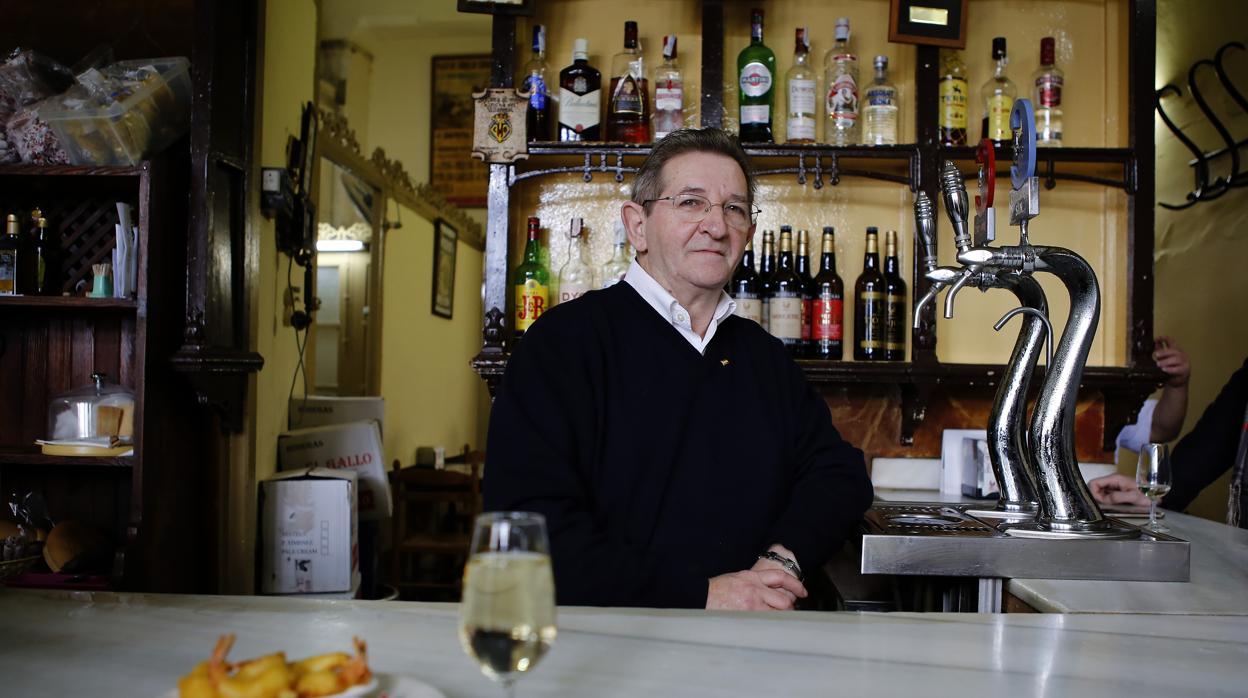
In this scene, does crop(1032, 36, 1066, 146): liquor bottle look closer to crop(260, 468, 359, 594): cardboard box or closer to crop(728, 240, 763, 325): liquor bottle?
crop(728, 240, 763, 325): liquor bottle

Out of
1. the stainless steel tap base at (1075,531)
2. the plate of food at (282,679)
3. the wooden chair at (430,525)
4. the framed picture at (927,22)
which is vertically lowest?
the wooden chair at (430,525)

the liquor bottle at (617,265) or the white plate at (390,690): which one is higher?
the liquor bottle at (617,265)

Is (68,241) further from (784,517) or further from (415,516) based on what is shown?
(415,516)

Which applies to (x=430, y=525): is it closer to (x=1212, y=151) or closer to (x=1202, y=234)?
(x=1202, y=234)

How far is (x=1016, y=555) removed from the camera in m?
1.58

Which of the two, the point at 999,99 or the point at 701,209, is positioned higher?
the point at 999,99

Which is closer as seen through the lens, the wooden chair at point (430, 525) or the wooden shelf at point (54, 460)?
the wooden shelf at point (54, 460)

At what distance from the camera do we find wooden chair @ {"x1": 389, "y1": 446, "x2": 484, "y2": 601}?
14.5 ft

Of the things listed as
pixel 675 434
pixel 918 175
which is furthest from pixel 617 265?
pixel 675 434

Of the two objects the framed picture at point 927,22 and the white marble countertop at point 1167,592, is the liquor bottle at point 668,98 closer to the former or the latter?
the framed picture at point 927,22

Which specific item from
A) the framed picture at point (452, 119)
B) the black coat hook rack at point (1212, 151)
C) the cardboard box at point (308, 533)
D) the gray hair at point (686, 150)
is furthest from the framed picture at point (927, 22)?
the framed picture at point (452, 119)

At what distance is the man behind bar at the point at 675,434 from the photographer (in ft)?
4.79

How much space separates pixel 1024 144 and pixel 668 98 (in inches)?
42.1

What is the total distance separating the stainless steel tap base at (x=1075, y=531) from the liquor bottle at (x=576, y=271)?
51.3 inches
